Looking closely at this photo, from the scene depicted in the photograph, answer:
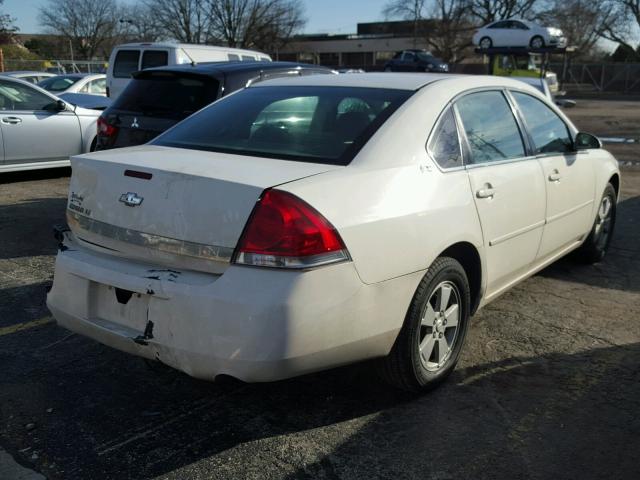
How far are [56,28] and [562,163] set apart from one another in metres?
78.2

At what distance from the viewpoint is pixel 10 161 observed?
8711 millimetres

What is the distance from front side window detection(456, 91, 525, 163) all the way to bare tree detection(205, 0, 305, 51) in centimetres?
6195

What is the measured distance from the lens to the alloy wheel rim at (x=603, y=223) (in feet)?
18.0

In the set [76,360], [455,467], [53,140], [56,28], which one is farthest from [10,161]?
[56,28]

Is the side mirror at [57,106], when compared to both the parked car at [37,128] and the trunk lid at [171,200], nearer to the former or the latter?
the parked car at [37,128]

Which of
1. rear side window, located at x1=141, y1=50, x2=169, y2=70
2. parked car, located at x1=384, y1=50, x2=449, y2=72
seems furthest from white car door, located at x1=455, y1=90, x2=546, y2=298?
parked car, located at x1=384, y1=50, x2=449, y2=72

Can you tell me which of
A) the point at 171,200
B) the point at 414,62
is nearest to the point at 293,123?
the point at 171,200

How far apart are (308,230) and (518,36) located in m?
34.6

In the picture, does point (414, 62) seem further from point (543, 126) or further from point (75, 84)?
point (543, 126)

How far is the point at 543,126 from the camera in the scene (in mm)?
4516

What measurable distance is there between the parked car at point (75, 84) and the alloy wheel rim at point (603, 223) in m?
11.7

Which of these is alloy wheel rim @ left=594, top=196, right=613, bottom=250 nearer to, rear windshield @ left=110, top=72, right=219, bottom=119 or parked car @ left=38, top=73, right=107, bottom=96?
rear windshield @ left=110, top=72, right=219, bottom=119

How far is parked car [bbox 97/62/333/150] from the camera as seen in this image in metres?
5.86

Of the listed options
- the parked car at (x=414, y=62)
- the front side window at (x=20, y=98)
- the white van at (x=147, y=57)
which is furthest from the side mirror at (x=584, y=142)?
the parked car at (x=414, y=62)
